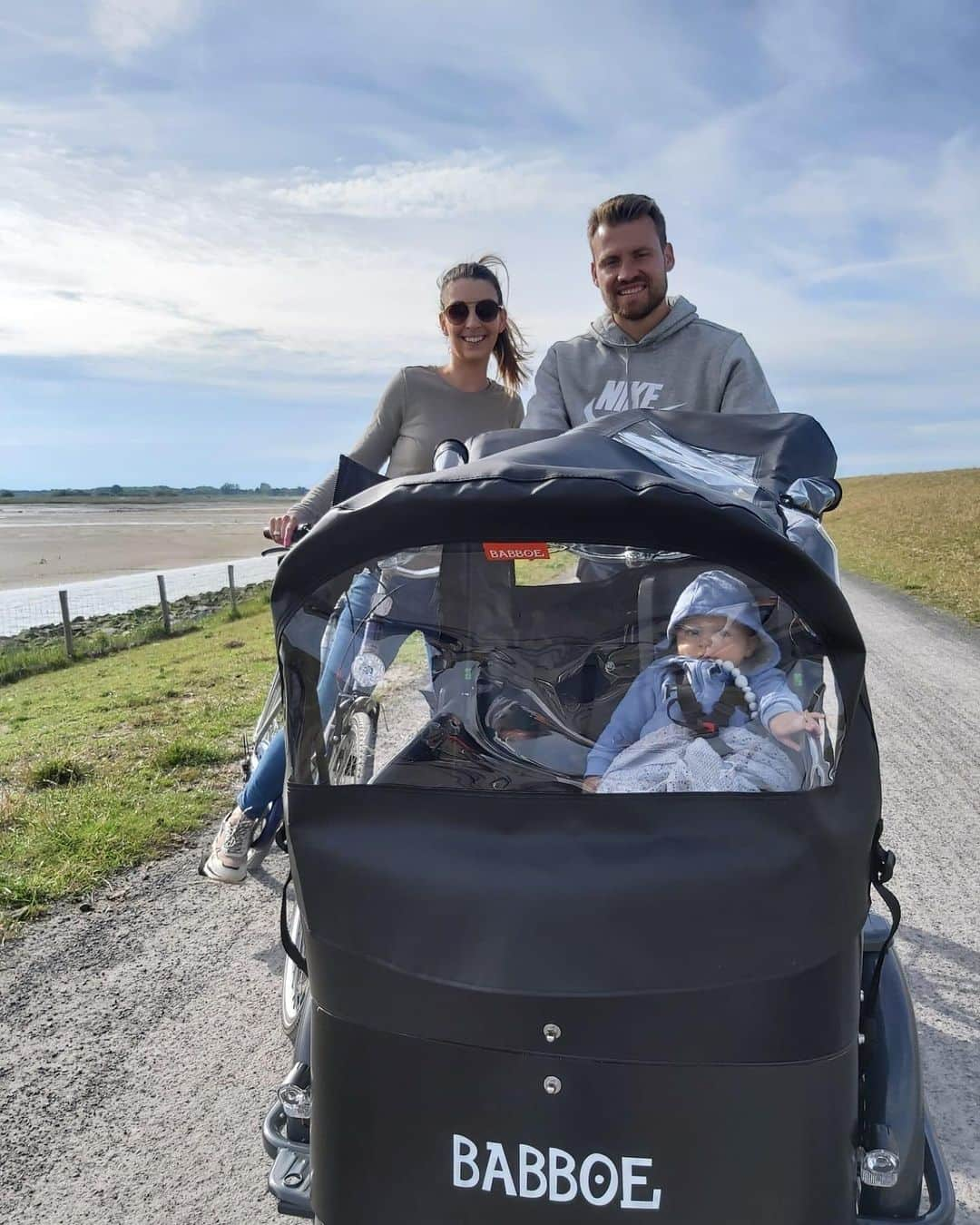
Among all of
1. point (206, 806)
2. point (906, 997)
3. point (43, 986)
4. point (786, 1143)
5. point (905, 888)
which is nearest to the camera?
point (786, 1143)

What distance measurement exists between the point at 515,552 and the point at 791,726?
66 cm

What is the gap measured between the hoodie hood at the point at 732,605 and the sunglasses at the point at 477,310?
8.45 feet

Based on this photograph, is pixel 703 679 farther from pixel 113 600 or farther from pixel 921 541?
pixel 921 541

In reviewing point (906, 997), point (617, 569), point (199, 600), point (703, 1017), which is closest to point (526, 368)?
point (617, 569)

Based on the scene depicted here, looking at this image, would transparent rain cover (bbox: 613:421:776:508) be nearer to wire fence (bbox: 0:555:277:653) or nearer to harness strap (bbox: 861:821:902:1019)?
harness strap (bbox: 861:821:902:1019)

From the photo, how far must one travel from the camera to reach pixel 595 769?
7.25 feet

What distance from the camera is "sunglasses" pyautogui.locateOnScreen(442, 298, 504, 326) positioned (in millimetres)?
4344

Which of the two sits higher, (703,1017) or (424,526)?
(424,526)

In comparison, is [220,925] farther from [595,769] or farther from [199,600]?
[199,600]

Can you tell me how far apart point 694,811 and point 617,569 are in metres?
0.76

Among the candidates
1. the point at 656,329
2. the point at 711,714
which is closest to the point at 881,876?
the point at 711,714

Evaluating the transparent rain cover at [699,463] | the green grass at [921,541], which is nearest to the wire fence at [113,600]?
the green grass at [921,541]

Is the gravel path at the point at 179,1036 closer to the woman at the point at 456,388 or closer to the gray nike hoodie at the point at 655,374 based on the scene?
the woman at the point at 456,388

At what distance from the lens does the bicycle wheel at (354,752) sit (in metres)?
2.19
